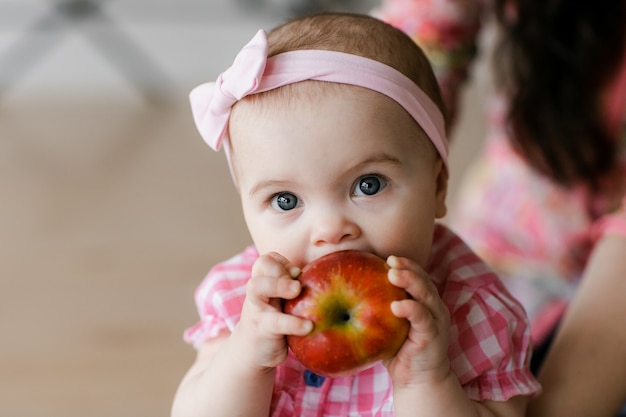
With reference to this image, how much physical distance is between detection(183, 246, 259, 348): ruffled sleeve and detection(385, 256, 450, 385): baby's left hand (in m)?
0.20

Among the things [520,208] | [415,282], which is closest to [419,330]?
[415,282]

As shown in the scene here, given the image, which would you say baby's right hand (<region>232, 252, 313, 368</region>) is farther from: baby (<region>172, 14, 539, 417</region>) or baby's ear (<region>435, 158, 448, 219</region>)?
baby's ear (<region>435, 158, 448, 219</region>)

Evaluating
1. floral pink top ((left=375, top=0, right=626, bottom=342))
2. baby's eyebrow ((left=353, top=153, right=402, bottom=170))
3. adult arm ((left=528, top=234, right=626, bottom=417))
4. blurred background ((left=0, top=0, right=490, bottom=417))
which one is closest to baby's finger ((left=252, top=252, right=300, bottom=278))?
baby's eyebrow ((left=353, top=153, right=402, bottom=170))

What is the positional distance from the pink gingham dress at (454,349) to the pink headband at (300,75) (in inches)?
7.2

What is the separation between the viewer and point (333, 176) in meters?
0.77

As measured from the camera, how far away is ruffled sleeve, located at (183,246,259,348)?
0.89 metres

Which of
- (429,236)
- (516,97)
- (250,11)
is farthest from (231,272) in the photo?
(250,11)

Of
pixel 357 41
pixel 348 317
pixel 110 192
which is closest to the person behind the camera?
pixel 348 317

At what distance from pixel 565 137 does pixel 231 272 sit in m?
0.68

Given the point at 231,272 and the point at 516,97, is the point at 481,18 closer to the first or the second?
the point at 516,97

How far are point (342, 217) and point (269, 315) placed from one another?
115 millimetres

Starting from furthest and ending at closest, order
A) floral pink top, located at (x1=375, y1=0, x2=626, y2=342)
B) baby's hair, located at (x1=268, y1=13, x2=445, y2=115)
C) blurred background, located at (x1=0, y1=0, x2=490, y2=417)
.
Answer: blurred background, located at (x1=0, y1=0, x2=490, y2=417) < floral pink top, located at (x1=375, y1=0, x2=626, y2=342) < baby's hair, located at (x1=268, y1=13, x2=445, y2=115)

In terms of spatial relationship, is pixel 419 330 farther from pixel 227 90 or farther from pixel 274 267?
pixel 227 90

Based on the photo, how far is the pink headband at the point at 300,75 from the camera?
30.7 inches
